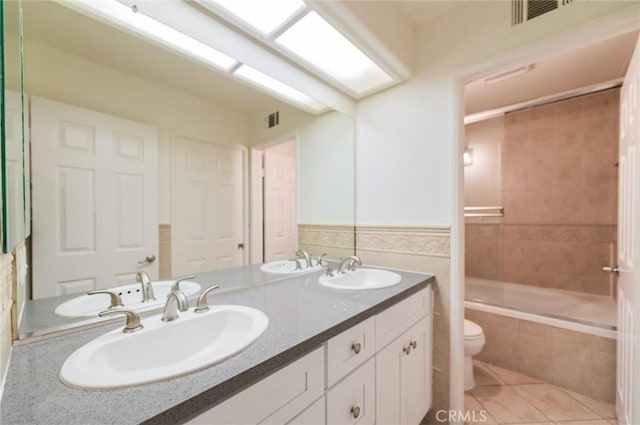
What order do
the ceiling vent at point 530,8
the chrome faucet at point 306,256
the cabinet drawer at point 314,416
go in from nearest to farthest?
the cabinet drawer at point 314,416 < the ceiling vent at point 530,8 < the chrome faucet at point 306,256

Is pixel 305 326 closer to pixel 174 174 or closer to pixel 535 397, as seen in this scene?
pixel 174 174

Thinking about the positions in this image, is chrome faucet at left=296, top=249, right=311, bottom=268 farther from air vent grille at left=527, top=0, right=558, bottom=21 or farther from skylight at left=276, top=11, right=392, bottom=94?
air vent grille at left=527, top=0, right=558, bottom=21

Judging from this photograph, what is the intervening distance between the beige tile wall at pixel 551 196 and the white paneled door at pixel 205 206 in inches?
112

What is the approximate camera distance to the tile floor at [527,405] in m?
1.52

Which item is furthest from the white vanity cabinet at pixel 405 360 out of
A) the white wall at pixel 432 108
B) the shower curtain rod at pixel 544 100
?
the shower curtain rod at pixel 544 100

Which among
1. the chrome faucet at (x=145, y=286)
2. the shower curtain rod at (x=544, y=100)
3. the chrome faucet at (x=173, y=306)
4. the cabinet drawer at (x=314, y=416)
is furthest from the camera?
the shower curtain rod at (x=544, y=100)

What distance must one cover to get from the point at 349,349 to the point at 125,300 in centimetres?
84

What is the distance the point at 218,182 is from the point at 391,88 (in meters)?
1.32

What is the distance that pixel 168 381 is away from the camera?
548mm

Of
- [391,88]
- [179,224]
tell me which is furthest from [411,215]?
[179,224]

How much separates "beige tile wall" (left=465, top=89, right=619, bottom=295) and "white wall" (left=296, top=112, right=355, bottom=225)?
6.37ft

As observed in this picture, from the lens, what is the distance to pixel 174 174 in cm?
105

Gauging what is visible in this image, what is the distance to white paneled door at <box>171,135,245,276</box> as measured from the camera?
1065 millimetres
